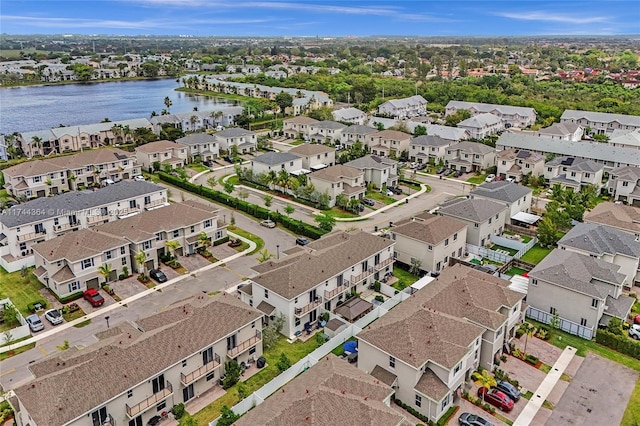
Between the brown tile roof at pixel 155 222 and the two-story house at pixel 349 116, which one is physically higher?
the two-story house at pixel 349 116

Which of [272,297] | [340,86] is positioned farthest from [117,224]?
[340,86]

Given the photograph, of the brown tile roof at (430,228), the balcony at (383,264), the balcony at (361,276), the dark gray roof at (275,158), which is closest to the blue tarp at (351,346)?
the balcony at (361,276)

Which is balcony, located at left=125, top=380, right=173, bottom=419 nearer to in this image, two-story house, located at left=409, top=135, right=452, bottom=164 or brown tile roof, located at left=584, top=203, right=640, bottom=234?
brown tile roof, located at left=584, top=203, right=640, bottom=234

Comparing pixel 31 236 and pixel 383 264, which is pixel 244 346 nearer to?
pixel 383 264

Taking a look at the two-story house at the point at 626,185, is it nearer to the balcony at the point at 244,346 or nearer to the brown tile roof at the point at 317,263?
the brown tile roof at the point at 317,263

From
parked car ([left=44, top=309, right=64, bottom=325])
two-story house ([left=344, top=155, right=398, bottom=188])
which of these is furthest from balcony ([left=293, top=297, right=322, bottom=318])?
two-story house ([left=344, top=155, right=398, bottom=188])

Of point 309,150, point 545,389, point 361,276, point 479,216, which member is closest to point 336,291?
point 361,276

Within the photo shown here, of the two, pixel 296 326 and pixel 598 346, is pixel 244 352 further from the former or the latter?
pixel 598 346
